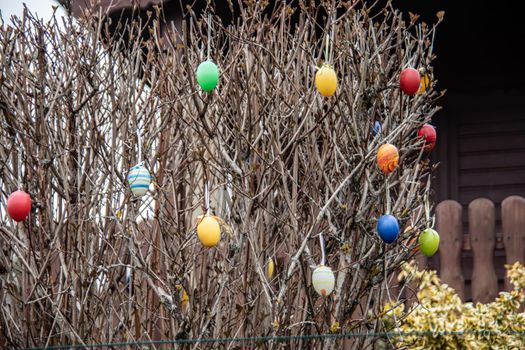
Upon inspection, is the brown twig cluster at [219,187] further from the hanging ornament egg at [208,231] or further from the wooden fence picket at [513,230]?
the wooden fence picket at [513,230]

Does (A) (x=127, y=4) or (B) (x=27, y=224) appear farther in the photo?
(A) (x=127, y=4)

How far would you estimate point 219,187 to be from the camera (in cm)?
491

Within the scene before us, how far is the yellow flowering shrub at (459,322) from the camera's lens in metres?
6.13

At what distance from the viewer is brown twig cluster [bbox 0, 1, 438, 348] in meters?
4.63

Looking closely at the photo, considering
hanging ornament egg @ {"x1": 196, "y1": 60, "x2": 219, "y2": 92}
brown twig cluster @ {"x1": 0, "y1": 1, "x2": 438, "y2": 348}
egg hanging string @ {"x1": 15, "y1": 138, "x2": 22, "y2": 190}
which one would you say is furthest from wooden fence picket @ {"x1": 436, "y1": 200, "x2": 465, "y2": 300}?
hanging ornament egg @ {"x1": 196, "y1": 60, "x2": 219, "y2": 92}

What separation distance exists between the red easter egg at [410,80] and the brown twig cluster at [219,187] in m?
0.23

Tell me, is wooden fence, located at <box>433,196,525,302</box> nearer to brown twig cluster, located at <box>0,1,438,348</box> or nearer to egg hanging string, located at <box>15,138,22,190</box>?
brown twig cluster, located at <box>0,1,438,348</box>

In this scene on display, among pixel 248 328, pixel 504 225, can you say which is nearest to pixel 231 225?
pixel 248 328

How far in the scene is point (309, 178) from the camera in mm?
4824

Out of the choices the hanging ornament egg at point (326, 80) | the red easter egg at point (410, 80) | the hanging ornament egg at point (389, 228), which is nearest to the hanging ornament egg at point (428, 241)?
the hanging ornament egg at point (389, 228)

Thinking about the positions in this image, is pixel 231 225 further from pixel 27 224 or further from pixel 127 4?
pixel 127 4

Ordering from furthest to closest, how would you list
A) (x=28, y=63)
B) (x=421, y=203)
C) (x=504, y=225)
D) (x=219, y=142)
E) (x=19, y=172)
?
(x=504, y=225) < (x=28, y=63) < (x=19, y=172) < (x=421, y=203) < (x=219, y=142)

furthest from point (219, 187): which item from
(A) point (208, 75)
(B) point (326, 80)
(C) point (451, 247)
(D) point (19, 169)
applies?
(C) point (451, 247)

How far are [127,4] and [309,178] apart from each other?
4.58 metres
